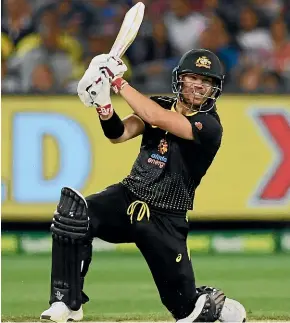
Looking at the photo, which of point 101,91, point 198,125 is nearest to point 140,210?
point 198,125

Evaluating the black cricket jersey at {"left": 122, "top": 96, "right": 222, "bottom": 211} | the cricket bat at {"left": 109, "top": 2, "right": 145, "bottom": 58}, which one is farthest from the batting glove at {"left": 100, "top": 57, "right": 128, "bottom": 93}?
the black cricket jersey at {"left": 122, "top": 96, "right": 222, "bottom": 211}

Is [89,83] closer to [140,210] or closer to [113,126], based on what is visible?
[113,126]

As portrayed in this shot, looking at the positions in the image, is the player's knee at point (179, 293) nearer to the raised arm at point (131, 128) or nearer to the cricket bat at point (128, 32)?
the raised arm at point (131, 128)

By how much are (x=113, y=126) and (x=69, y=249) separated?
751 mm

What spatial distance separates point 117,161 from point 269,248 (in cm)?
180

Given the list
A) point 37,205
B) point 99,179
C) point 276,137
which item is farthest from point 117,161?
point 276,137

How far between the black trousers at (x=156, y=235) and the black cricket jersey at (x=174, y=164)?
7 centimetres

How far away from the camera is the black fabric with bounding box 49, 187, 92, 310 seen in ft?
19.1

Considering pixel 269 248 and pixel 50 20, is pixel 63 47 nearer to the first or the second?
pixel 50 20

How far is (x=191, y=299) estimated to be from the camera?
6.00 m

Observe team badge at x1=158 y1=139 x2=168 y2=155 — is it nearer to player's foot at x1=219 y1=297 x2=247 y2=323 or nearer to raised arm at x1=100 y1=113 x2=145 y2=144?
raised arm at x1=100 y1=113 x2=145 y2=144

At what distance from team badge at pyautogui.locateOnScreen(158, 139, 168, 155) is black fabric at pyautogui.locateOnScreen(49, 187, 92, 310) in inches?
20.8

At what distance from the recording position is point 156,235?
5941 mm

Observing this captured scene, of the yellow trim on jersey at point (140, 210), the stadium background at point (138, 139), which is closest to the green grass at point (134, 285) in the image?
the stadium background at point (138, 139)
